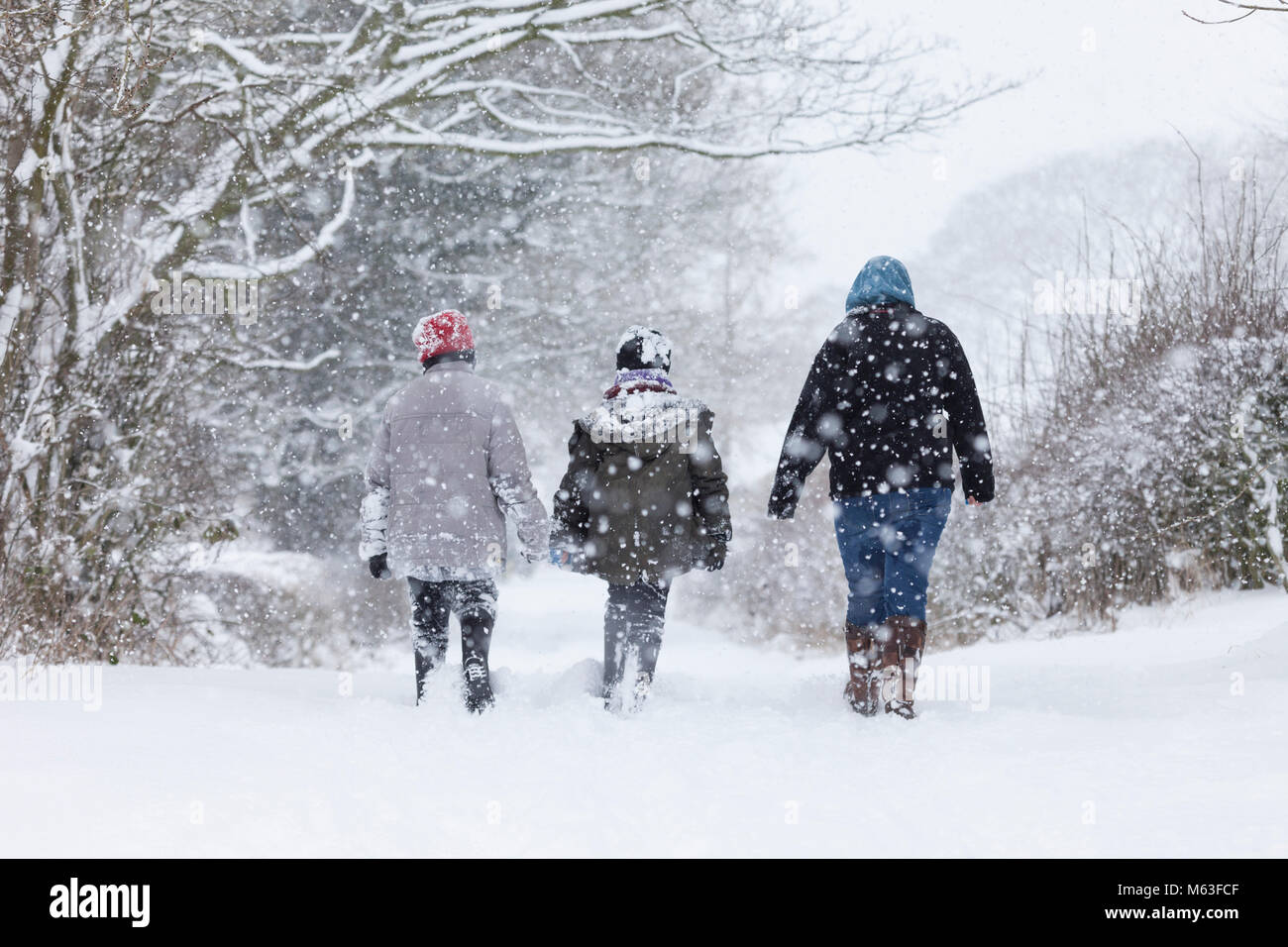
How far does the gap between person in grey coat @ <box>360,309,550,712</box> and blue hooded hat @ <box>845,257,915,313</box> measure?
1.45 meters

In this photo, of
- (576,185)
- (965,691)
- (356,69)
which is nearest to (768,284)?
(576,185)

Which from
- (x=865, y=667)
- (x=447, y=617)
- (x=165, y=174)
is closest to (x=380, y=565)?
(x=447, y=617)

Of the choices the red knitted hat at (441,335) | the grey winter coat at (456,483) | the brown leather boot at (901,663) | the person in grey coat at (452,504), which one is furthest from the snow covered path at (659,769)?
the red knitted hat at (441,335)

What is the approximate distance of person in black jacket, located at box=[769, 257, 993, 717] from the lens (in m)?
3.97

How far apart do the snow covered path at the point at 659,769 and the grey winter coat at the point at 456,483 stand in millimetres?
567

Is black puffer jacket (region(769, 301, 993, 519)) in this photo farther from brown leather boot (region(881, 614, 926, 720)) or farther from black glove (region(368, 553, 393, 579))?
black glove (region(368, 553, 393, 579))

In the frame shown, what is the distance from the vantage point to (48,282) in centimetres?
655

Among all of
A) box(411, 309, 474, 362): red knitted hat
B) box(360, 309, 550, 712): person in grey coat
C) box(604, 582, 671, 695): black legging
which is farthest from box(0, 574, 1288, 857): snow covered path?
box(411, 309, 474, 362): red knitted hat

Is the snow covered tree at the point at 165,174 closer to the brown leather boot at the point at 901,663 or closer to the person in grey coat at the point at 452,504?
the person in grey coat at the point at 452,504

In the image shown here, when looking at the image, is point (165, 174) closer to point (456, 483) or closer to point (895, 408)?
point (456, 483)

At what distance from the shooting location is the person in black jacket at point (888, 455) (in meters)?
3.97

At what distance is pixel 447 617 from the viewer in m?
4.31

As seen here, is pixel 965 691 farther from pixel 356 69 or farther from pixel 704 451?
pixel 356 69

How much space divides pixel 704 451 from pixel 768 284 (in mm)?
19942
